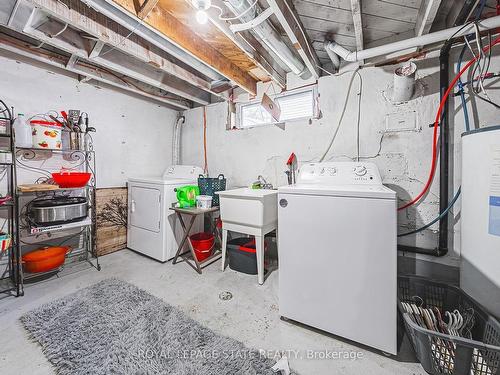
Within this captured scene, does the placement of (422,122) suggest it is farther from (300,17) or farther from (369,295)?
(369,295)

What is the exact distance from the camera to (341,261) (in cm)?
135

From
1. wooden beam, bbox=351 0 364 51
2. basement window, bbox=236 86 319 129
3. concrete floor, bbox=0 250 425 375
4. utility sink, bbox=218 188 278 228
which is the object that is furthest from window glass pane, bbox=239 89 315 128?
concrete floor, bbox=0 250 425 375

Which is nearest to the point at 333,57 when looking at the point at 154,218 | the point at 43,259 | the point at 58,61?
the point at 154,218

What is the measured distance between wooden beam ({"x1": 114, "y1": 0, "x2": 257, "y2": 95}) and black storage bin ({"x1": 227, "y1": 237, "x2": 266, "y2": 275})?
1.90m

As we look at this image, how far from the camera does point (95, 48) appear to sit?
6.34ft

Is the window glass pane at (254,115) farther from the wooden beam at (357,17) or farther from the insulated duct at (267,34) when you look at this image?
the wooden beam at (357,17)

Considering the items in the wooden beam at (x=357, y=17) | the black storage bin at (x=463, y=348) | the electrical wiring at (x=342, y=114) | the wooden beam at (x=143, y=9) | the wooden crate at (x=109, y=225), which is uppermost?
the wooden beam at (x=357, y=17)

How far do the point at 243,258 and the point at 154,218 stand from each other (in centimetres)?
118

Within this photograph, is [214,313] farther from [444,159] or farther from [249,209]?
[444,159]

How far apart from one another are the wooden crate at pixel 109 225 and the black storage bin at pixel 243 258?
1632mm

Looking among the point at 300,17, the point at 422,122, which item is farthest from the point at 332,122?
the point at 300,17

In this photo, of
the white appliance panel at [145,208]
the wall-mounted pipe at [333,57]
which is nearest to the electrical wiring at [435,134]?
Answer: the wall-mounted pipe at [333,57]

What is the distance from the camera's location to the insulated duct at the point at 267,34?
1.31 m

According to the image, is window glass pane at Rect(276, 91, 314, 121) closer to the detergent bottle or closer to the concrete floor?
the detergent bottle
